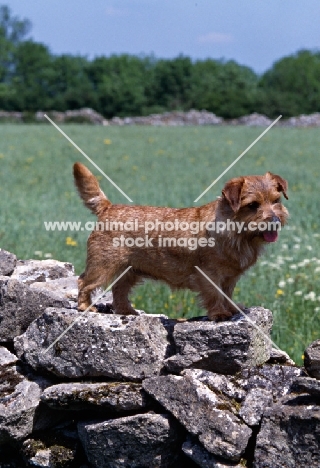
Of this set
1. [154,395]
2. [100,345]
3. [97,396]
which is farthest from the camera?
[100,345]

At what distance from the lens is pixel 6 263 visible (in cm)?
629

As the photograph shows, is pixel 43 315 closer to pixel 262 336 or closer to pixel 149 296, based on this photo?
pixel 262 336

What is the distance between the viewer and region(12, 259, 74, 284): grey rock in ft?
21.0

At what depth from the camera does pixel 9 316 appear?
214 inches

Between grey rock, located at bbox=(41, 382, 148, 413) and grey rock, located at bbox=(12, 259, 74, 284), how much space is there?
1.68 metres

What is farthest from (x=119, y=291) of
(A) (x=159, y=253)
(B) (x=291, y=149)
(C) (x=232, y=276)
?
(B) (x=291, y=149)

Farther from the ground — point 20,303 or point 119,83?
point 119,83

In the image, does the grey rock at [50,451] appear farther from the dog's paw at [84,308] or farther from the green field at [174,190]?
the green field at [174,190]

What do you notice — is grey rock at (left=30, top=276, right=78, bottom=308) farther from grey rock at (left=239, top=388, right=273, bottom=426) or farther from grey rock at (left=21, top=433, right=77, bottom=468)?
grey rock at (left=239, top=388, right=273, bottom=426)

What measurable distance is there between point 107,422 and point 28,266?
2.30m

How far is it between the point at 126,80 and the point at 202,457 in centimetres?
8443

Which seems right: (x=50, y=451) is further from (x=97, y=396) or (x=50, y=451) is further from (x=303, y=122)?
(x=303, y=122)

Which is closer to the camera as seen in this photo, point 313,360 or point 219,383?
point 313,360

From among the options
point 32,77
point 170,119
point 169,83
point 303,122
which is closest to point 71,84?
point 32,77
